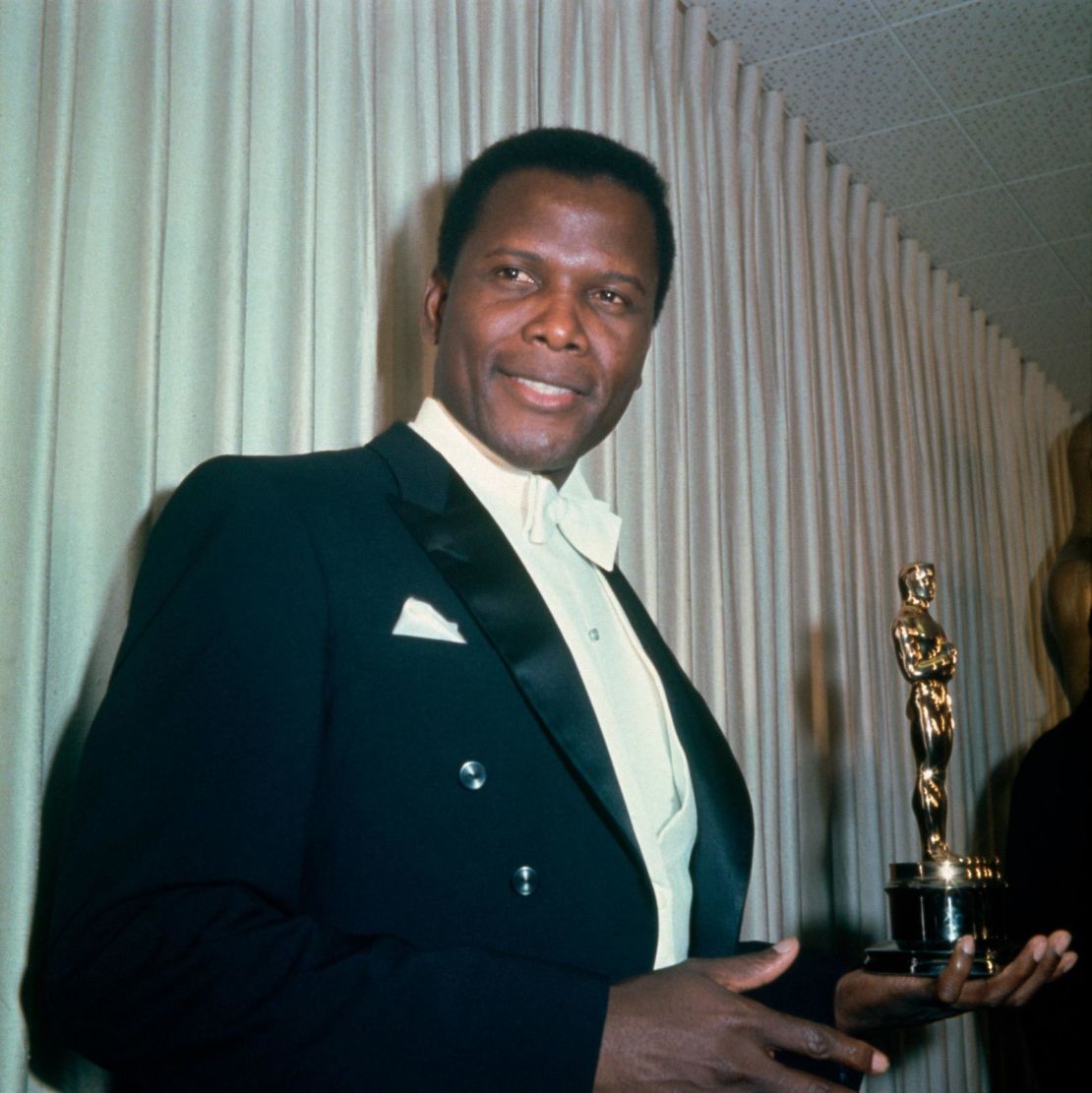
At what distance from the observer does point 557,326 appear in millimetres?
1601

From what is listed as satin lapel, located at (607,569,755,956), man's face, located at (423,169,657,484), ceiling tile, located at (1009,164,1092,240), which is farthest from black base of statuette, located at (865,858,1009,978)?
ceiling tile, located at (1009,164,1092,240)

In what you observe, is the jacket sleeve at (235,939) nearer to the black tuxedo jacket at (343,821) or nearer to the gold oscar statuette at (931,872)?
the black tuxedo jacket at (343,821)

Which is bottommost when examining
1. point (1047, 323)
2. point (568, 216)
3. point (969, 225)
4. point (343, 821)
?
point (343, 821)

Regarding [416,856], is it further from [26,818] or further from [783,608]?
[783,608]

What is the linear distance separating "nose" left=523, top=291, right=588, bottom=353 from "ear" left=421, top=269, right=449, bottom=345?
251mm

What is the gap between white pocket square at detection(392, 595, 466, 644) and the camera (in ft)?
4.09

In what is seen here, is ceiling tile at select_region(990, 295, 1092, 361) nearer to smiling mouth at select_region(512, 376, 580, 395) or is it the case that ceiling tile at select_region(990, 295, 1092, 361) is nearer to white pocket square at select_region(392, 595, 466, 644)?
smiling mouth at select_region(512, 376, 580, 395)

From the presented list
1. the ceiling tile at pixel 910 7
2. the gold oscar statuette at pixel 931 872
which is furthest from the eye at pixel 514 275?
the ceiling tile at pixel 910 7

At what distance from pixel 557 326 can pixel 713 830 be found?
69 centimetres

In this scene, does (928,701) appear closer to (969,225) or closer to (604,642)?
(604,642)

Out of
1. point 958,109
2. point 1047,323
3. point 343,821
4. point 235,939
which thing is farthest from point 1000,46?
point 235,939

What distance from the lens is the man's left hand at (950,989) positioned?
4.82ft

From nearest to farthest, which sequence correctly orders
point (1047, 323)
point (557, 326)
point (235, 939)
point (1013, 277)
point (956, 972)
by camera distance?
point (235, 939), point (956, 972), point (557, 326), point (1013, 277), point (1047, 323)

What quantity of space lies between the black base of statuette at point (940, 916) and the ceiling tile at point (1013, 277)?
3232mm
